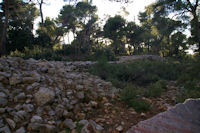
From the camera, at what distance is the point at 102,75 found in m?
4.89

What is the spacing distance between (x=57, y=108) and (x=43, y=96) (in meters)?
0.32

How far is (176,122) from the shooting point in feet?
4.80

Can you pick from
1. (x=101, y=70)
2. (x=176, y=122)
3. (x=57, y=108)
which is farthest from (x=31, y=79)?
(x=101, y=70)

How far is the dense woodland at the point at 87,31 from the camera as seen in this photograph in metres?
10.2

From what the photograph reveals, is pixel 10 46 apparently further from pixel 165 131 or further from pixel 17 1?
pixel 165 131

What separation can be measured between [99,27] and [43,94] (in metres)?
21.2

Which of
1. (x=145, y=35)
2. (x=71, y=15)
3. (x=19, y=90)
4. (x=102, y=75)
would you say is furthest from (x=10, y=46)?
(x=145, y=35)

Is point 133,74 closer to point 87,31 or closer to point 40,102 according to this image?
point 40,102

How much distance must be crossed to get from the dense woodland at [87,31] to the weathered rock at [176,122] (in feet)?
24.1

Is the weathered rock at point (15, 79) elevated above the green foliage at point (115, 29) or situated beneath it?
situated beneath

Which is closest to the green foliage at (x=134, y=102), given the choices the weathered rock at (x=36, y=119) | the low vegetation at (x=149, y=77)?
the low vegetation at (x=149, y=77)

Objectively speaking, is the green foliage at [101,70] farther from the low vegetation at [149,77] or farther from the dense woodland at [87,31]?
the dense woodland at [87,31]

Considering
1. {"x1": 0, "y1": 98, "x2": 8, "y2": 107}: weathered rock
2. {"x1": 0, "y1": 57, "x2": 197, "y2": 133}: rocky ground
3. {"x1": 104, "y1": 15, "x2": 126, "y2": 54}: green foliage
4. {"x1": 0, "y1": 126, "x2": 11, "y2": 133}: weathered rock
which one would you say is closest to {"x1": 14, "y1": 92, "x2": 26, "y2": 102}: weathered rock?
{"x1": 0, "y1": 57, "x2": 197, "y2": 133}: rocky ground

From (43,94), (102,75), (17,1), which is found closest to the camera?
(43,94)
